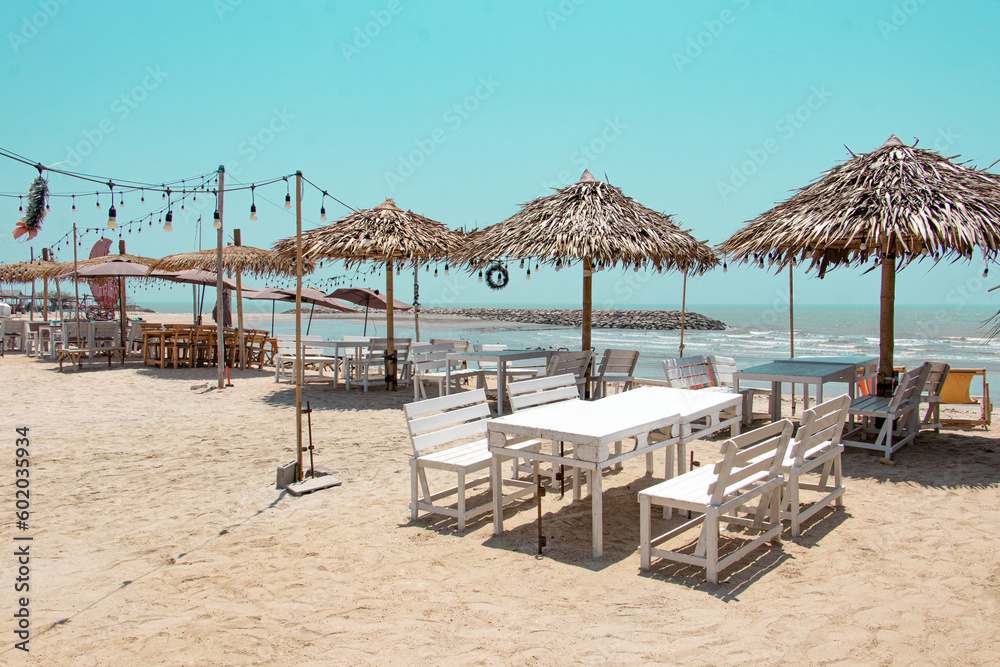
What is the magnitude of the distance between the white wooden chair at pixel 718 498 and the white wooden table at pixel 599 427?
0.30 metres

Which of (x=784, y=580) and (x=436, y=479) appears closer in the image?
(x=784, y=580)

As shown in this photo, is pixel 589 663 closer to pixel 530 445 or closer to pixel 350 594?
pixel 350 594

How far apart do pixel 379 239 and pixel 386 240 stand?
0.11 m

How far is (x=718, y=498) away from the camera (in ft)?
10.9

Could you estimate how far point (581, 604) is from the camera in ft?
10.4

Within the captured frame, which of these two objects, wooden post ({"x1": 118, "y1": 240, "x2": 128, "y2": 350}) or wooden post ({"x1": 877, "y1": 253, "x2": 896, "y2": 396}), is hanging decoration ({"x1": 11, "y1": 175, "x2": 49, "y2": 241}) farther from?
wooden post ({"x1": 118, "y1": 240, "x2": 128, "y2": 350})

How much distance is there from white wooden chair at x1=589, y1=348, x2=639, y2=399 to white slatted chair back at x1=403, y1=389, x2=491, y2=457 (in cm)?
410

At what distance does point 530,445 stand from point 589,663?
2078 millimetres

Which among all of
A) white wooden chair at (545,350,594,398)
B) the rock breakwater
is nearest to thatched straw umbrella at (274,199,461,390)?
white wooden chair at (545,350,594,398)

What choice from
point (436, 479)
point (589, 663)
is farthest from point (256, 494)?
point (589, 663)

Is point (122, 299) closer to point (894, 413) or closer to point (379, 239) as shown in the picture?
point (379, 239)

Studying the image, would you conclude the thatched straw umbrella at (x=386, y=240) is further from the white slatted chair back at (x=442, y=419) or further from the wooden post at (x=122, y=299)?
the wooden post at (x=122, y=299)

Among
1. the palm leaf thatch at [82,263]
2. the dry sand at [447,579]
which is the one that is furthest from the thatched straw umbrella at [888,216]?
the palm leaf thatch at [82,263]

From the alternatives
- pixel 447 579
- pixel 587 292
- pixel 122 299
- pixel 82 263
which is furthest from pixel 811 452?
pixel 82 263
